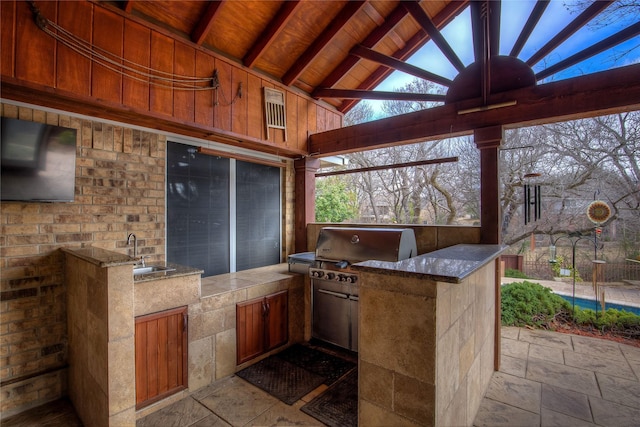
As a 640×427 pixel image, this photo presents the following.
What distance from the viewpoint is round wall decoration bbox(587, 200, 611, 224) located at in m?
3.69

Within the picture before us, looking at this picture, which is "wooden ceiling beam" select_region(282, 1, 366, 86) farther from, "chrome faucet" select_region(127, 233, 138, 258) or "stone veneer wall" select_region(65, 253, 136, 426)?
"stone veneer wall" select_region(65, 253, 136, 426)

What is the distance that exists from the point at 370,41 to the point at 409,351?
3.39 metres

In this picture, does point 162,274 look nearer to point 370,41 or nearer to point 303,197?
point 303,197

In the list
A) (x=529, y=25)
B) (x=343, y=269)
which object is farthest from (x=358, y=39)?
(x=343, y=269)

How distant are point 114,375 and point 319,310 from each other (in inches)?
79.4

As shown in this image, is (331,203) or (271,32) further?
(331,203)

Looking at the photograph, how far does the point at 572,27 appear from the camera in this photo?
249 cm

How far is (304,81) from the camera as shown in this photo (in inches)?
148

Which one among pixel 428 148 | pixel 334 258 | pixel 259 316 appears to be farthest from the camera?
pixel 428 148

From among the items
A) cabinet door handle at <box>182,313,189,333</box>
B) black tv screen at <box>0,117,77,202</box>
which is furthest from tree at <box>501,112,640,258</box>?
black tv screen at <box>0,117,77,202</box>

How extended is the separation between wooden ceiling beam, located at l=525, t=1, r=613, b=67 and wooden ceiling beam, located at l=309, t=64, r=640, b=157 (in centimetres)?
46

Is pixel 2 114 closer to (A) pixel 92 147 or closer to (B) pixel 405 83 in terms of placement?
(A) pixel 92 147

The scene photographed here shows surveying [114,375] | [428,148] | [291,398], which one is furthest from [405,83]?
[114,375]

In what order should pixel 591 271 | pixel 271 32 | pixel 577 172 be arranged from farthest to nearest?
pixel 591 271 → pixel 577 172 → pixel 271 32
